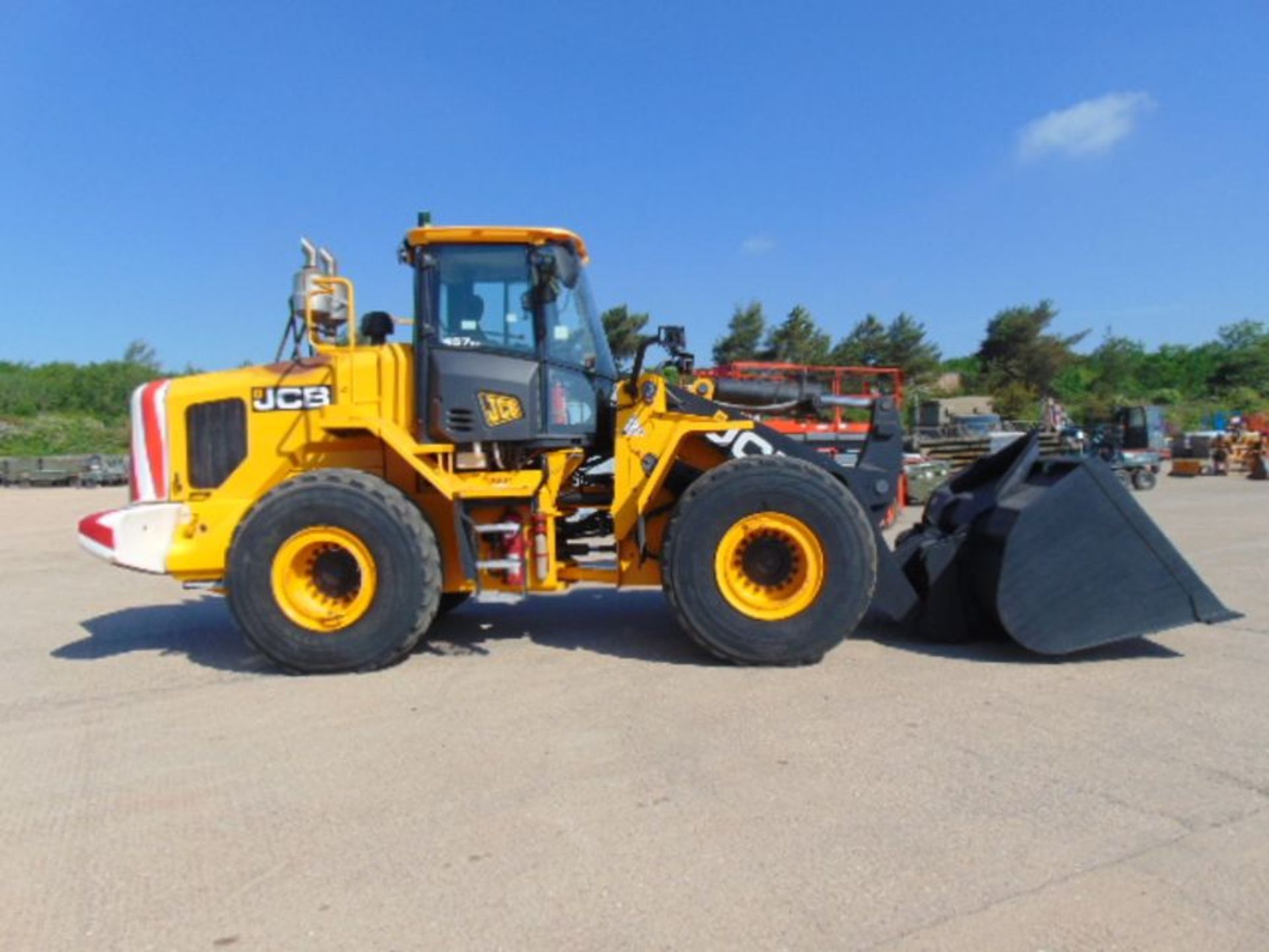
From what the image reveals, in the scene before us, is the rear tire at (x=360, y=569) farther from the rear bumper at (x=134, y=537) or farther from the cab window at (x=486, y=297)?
the cab window at (x=486, y=297)

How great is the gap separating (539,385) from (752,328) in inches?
1800

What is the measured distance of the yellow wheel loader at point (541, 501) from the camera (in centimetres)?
508

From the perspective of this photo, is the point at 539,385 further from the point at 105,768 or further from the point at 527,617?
the point at 105,768

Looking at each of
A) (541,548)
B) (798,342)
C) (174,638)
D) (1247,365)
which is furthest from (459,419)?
(1247,365)

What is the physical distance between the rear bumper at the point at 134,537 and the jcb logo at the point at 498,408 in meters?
2.13

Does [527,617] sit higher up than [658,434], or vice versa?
[658,434]

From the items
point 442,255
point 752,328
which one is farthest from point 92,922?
point 752,328

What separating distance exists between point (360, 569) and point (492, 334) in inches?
67.7

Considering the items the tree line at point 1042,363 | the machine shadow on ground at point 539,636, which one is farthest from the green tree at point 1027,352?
the machine shadow on ground at point 539,636

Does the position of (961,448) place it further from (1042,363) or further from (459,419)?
(1042,363)

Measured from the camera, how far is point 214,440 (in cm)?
591

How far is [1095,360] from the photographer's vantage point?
194 feet

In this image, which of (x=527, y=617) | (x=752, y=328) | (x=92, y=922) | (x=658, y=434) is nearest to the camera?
(x=92, y=922)

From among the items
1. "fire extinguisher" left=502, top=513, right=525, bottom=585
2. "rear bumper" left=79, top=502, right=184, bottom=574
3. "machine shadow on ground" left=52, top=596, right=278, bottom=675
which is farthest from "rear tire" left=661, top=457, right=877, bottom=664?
"rear bumper" left=79, top=502, right=184, bottom=574
